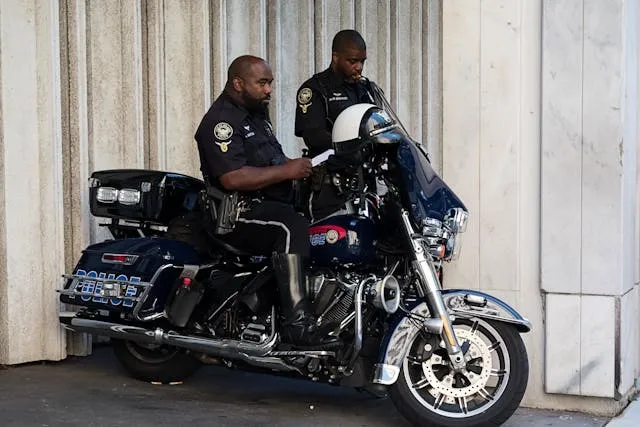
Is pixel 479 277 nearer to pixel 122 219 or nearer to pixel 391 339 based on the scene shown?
pixel 391 339

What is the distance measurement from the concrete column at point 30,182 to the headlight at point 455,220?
253cm

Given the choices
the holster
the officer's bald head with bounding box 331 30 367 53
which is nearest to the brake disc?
the holster

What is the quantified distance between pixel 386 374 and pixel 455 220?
33.4 inches

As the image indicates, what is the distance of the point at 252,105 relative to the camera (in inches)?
249

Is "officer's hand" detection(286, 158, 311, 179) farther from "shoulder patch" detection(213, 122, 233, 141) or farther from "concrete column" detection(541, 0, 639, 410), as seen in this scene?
"concrete column" detection(541, 0, 639, 410)

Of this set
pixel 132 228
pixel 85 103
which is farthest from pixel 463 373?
pixel 85 103

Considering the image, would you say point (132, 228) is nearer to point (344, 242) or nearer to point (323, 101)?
point (323, 101)

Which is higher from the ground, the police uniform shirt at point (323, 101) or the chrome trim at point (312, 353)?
the police uniform shirt at point (323, 101)

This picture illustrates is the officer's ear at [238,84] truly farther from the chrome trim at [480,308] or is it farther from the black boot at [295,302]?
the chrome trim at [480,308]

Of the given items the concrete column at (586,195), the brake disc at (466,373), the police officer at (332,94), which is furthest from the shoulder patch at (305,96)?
the brake disc at (466,373)

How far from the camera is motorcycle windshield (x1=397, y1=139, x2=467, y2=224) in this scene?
5.76 meters

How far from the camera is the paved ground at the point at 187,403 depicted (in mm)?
5816

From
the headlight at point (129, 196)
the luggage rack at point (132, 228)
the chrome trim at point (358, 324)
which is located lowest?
the chrome trim at point (358, 324)

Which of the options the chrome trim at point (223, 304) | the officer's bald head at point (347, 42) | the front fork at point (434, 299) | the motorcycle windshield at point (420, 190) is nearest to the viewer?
the front fork at point (434, 299)
